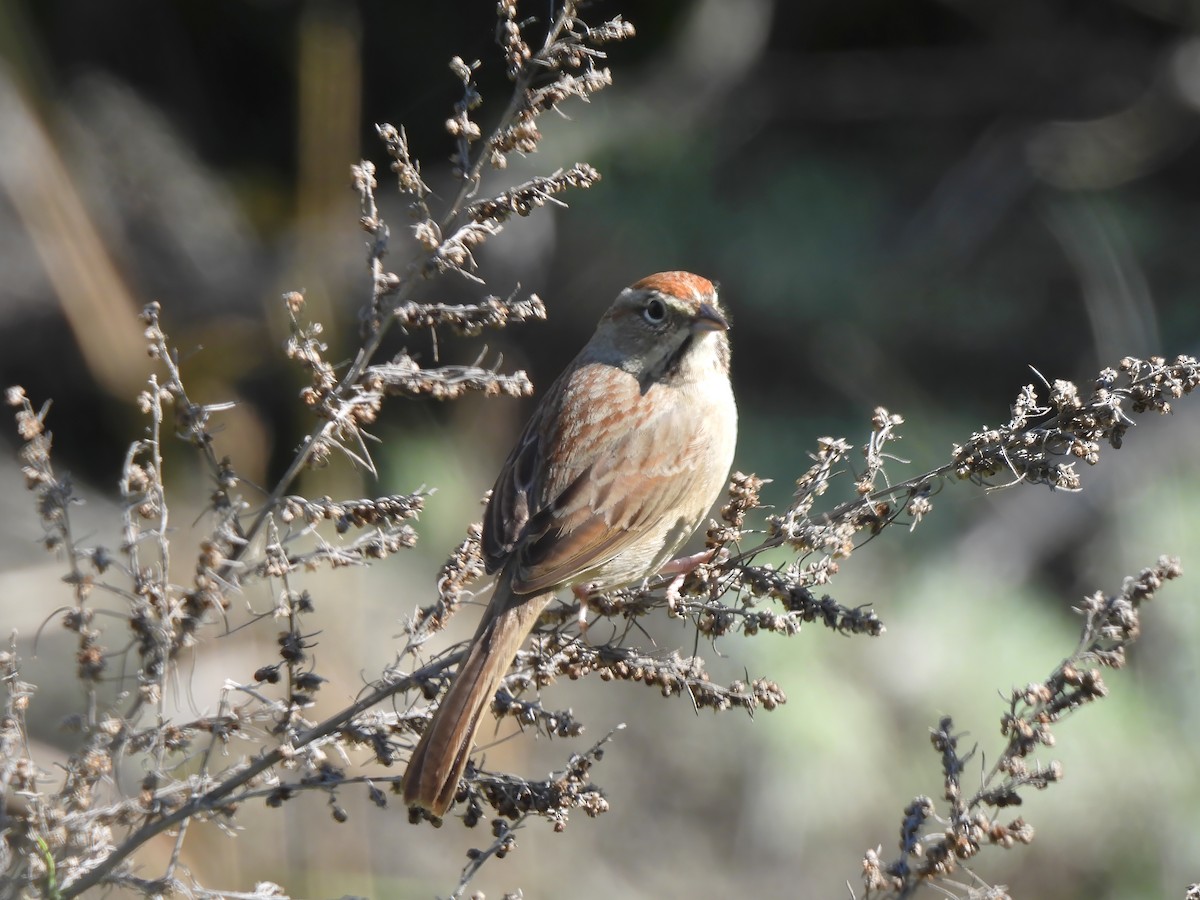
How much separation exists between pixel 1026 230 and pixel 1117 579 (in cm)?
264

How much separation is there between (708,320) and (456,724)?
151 cm

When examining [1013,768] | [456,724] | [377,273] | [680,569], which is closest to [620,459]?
[680,569]

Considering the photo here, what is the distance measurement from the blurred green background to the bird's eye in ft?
7.24

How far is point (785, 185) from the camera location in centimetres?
802

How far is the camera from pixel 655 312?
3664 mm

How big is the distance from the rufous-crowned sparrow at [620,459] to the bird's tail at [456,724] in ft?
0.51

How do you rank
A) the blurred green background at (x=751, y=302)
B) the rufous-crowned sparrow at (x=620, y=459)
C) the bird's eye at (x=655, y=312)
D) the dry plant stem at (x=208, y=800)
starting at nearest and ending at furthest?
1. the dry plant stem at (x=208, y=800)
2. the rufous-crowned sparrow at (x=620, y=459)
3. the bird's eye at (x=655, y=312)
4. the blurred green background at (x=751, y=302)

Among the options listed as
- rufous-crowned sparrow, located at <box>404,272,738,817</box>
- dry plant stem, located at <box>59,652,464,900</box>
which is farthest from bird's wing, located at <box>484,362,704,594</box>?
dry plant stem, located at <box>59,652,464,900</box>

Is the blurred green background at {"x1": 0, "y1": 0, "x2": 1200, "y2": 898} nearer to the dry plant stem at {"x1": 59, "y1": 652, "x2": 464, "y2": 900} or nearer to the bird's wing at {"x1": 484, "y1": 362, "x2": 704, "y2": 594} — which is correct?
the bird's wing at {"x1": 484, "y1": 362, "x2": 704, "y2": 594}

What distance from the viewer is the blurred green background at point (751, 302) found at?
227 inches

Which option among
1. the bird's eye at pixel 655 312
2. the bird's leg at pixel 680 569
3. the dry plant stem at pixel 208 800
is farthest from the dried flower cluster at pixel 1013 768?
the bird's eye at pixel 655 312

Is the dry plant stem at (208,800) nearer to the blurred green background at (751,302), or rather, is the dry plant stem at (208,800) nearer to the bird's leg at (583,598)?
the bird's leg at (583,598)

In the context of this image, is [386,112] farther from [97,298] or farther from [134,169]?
[97,298]

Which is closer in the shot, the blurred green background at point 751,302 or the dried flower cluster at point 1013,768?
the dried flower cluster at point 1013,768
